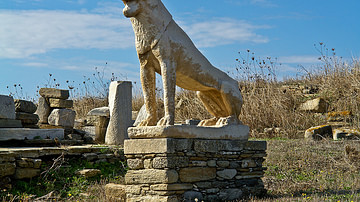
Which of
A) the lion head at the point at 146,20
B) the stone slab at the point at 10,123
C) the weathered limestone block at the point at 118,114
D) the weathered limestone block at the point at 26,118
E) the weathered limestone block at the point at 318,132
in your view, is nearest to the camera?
the lion head at the point at 146,20

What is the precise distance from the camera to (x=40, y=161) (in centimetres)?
786

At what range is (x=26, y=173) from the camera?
7.62 meters

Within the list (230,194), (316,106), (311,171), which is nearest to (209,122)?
(230,194)

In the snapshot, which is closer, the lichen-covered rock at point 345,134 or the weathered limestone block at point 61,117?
the lichen-covered rock at point 345,134

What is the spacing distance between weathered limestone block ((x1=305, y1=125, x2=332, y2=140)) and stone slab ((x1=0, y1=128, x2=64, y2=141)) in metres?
6.40

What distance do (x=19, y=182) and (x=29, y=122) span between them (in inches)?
168

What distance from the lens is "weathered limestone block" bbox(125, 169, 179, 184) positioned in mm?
5084

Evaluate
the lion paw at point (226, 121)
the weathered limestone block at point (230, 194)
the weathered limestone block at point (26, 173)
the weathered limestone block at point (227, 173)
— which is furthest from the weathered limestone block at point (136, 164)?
the weathered limestone block at point (26, 173)

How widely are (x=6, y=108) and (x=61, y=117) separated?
2132 mm

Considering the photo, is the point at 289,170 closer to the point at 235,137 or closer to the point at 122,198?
the point at 235,137

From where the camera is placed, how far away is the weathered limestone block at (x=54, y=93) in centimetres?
1257

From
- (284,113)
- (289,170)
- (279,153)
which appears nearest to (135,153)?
(289,170)

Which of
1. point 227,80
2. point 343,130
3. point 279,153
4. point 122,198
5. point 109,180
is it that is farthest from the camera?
point 343,130

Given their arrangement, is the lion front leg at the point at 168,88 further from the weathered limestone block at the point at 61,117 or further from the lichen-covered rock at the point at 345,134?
the weathered limestone block at the point at 61,117
